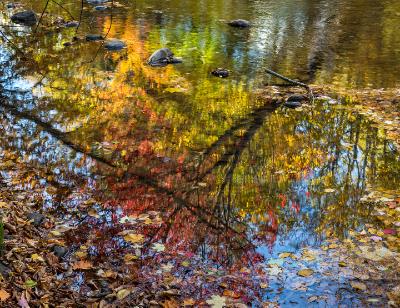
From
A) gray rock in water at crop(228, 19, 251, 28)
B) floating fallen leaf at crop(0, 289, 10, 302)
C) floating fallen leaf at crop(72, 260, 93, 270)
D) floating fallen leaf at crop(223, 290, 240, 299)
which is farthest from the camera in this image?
gray rock in water at crop(228, 19, 251, 28)

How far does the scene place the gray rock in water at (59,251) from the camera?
232 inches

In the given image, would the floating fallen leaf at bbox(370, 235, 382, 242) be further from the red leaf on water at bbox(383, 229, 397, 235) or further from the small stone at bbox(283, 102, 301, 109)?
the small stone at bbox(283, 102, 301, 109)

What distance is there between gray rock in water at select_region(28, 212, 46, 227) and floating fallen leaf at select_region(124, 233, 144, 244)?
3.61 ft

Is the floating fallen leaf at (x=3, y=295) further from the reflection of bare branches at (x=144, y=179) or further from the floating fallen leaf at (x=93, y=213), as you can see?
the reflection of bare branches at (x=144, y=179)

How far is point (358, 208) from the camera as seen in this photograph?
734 centimetres

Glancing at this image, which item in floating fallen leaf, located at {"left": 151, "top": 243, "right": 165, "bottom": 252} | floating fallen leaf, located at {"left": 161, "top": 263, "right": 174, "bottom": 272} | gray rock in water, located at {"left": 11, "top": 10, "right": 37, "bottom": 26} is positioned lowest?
floating fallen leaf, located at {"left": 151, "top": 243, "right": 165, "bottom": 252}

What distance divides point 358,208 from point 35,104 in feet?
23.9

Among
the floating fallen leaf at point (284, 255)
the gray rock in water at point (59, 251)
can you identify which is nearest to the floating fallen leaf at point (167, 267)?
the gray rock in water at point (59, 251)

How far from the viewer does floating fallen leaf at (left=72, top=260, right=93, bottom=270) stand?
18.8 feet

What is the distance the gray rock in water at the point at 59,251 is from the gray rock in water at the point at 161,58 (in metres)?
9.07

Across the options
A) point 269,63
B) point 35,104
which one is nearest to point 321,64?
point 269,63

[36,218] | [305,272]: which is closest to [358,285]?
[305,272]

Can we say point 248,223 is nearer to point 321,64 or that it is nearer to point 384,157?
point 384,157

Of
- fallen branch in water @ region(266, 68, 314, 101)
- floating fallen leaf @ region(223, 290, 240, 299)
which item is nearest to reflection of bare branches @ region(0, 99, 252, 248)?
floating fallen leaf @ region(223, 290, 240, 299)
